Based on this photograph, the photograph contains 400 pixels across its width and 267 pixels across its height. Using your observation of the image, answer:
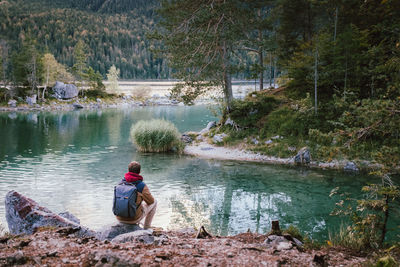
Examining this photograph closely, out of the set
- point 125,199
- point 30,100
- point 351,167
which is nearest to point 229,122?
point 351,167

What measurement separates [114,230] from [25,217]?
74.4 inches

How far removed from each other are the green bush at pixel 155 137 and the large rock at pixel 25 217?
54.5ft

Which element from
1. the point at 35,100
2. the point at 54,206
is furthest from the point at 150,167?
the point at 35,100

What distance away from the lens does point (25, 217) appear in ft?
22.4

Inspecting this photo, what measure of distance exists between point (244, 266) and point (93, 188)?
11.5 meters

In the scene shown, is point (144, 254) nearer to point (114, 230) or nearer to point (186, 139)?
point (114, 230)

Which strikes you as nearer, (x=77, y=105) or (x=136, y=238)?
(x=136, y=238)

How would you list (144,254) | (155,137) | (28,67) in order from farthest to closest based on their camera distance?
(28,67) < (155,137) < (144,254)

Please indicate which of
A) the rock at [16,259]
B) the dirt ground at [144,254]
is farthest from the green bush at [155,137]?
the rock at [16,259]

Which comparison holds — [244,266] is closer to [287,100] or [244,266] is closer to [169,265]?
[169,265]

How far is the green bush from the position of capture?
77.9 ft

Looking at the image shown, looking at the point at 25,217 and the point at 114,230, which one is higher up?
the point at 25,217

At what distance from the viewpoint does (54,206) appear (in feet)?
40.1

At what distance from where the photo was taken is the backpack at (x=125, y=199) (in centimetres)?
636
